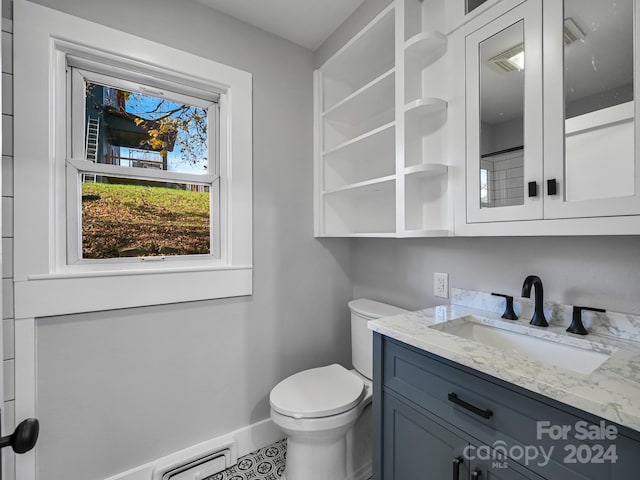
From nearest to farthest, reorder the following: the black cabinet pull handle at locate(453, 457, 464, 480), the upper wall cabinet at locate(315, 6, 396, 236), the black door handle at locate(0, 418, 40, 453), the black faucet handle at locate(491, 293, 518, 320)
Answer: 1. the black door handle at locate(0, 418, 40, 453)
2. the black cabinet pull handle at locate(453, 457, 464, 480)
3. the black faucet handle at locate(491, 293, 518, 320)
4. the upper wall cabinet at locate(315, 6, 396, 236)

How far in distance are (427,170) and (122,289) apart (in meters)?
1.50

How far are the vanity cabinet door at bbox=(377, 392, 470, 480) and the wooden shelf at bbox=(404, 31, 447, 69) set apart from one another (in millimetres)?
1466

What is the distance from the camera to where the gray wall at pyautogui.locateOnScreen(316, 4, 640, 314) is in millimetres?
1007

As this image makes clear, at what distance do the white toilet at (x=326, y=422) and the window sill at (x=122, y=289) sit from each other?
0.63 m

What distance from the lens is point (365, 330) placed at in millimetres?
1715

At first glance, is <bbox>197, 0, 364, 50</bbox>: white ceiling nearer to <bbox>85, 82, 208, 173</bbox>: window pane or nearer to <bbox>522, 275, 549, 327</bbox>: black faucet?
<bbox>85, 82, 208, 173</bbox>: window pane

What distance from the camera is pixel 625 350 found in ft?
2.94

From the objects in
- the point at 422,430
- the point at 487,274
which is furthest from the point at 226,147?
the point at 422,430

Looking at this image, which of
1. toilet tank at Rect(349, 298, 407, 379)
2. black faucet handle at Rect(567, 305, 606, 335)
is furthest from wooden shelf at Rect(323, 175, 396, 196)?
black faucet handle at Rect(567, 305, 606, 335)

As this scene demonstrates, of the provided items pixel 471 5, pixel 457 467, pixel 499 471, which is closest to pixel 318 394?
pixel 457 467

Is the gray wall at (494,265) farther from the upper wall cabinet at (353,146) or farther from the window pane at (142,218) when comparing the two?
the window pane at (142,218)

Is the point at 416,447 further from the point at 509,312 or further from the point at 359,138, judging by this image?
the point at 359,138

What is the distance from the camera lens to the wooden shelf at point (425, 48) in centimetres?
127

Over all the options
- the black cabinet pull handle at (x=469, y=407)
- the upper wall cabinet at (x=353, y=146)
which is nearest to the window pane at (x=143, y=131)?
the upper wall cabinet at (x=353, y=146)
